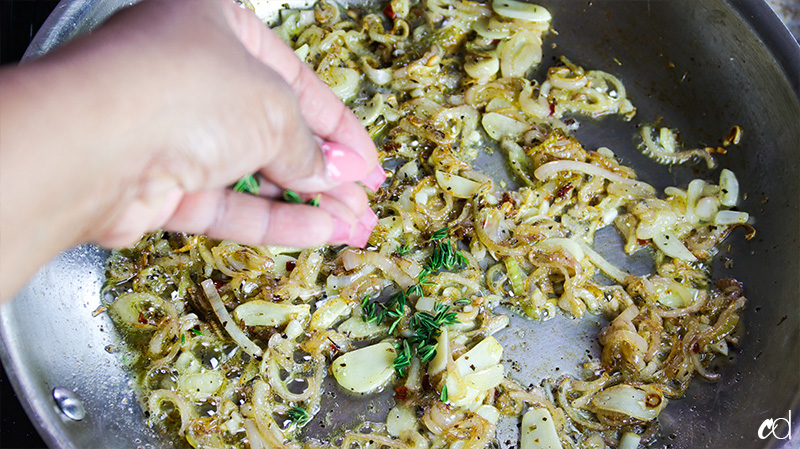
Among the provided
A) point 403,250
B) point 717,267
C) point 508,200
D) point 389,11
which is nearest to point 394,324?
point 403,250

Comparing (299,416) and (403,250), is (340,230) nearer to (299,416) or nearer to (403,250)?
(403,250)

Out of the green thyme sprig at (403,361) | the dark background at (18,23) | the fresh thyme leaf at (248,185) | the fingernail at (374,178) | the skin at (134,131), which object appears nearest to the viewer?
the skin at (134,131)

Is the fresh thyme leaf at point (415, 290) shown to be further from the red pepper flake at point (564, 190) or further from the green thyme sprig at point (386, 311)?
the red pepper flake at point (564, 190)

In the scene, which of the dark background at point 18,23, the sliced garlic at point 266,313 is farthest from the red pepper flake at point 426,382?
the dark background at point 18,23

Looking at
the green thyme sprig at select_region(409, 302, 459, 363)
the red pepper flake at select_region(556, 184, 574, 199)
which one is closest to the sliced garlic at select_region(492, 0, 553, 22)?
the red pepper flake at select_region(556, 184, 574, 199)

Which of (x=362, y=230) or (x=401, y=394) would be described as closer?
(x=362, y=230)
